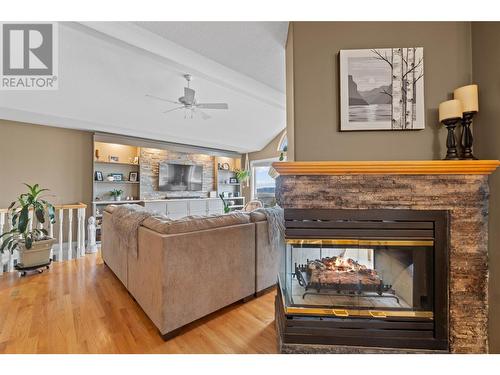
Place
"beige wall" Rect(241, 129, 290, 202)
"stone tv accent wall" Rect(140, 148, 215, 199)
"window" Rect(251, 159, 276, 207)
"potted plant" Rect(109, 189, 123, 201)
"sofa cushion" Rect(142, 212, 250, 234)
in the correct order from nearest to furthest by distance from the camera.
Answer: "sofa cushion" Rect(142, 212, 250, 234)
"potted plant" Rect(109, 189, 123, 201)
"stone tv accent wall" Rect(140, 148, 215, 199)
"beige wall" Rect(241, 129, 290, 202)
"window" Rect(251, 159, 276, 207)

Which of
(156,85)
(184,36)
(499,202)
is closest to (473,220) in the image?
(499,202)

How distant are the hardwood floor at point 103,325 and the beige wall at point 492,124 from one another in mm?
1509

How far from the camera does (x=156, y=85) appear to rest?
3.52m

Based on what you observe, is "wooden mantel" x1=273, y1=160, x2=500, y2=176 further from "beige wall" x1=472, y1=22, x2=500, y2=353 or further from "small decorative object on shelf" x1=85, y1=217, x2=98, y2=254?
"small decorative object on shelf" x1=85, y1=217, x2=98, y2=254

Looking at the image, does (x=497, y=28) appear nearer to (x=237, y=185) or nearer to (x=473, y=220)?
(x=473, y=220)

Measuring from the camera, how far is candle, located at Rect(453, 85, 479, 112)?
1477 mm

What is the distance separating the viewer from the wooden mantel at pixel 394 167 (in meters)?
1.42

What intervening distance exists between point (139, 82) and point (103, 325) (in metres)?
3.21

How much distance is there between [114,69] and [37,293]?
9.62ft

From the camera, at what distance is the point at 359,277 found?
162 cm

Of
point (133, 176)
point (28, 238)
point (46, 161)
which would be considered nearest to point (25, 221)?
point (28, 238)

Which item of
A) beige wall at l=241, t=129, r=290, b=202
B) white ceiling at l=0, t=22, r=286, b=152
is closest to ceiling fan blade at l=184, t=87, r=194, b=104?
white ceiling at l=0, t=22, r=286, b=152

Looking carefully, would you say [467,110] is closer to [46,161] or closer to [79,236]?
[79,236]
